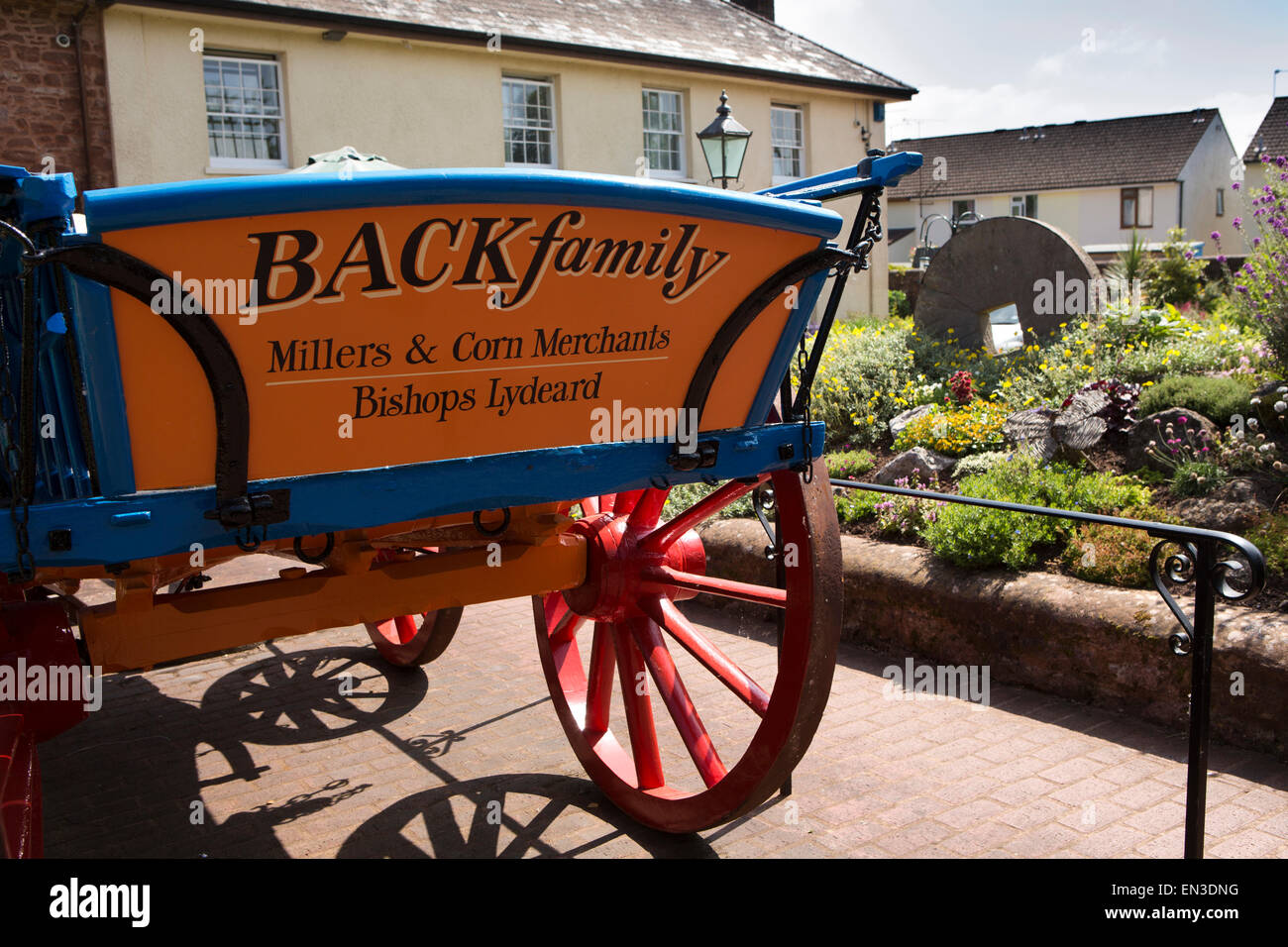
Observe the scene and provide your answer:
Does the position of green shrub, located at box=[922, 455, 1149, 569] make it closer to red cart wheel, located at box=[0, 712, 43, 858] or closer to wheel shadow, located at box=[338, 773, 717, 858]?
wheel shadow, located at box=[338, 773, 717, 858]

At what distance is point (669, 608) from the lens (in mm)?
3461

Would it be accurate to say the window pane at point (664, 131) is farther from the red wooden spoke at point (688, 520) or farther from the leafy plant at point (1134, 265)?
the red wooden spoke at point (688, 520)

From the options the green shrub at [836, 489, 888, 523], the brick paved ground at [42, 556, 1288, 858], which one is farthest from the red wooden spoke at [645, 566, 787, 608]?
the green shrub at [836, 489, 888, 523]

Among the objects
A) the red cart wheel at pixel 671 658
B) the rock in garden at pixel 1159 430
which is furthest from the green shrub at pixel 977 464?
the red cart wheel at pixel 671 658

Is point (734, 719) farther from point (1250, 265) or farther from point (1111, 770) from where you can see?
point (1250, 265)

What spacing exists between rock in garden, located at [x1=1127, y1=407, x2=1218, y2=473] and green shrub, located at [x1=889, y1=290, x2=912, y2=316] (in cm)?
1420

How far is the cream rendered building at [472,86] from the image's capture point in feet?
37.9

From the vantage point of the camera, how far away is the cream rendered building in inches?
455

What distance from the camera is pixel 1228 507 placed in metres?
4.82

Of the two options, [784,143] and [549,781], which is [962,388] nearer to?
[549,781]

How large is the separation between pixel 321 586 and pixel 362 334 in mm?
847

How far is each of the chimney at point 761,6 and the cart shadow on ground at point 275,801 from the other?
691 inches

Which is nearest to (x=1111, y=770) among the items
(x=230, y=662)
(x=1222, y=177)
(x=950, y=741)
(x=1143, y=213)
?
(x=950, y=741)

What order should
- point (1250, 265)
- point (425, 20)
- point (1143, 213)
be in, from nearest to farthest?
point (1250, 265) < point (425, 20) < point (1143, 213)
